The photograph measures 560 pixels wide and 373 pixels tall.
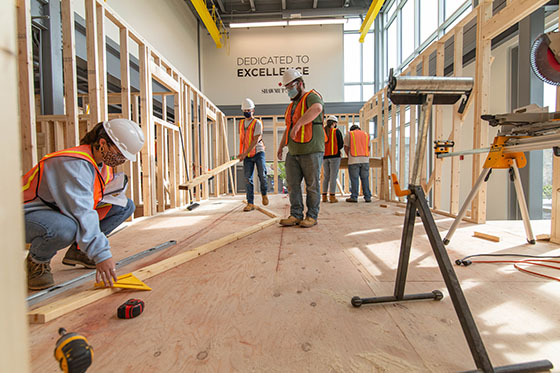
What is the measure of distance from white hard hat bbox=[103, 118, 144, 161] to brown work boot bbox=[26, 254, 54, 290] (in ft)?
2.49

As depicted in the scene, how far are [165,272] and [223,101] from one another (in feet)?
35.2

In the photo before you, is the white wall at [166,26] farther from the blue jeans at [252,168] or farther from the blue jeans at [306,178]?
the blue jeans at [306,178]

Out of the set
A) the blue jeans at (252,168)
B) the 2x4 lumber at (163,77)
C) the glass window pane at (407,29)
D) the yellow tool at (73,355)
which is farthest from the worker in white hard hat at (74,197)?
the glass window pane at (407,29)

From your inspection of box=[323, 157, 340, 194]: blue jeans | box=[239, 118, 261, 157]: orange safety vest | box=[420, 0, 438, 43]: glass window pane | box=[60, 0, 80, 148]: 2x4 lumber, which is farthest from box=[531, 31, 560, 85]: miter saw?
box=[420, 0, 438, 43]: glass window pane

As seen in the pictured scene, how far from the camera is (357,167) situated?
6250 millimetres

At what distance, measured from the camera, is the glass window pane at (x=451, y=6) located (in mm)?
6561

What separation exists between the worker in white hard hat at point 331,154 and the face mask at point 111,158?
451 centimetres

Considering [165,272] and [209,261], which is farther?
[209,261]

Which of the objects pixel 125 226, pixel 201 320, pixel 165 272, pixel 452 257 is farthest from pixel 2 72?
pixel 125 226

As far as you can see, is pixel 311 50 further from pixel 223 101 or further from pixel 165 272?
pixel 165 272

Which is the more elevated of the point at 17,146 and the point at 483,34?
the point at 483,34

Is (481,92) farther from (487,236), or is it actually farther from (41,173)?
(41,173)

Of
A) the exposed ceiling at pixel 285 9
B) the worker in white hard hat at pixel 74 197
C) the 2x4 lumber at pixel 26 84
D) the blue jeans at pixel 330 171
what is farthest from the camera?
the exposed ceiling at pixel 285 9

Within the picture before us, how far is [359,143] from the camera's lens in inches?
238
